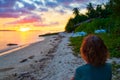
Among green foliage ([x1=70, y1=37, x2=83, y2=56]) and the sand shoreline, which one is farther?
green foliage ([x1=70, y1=37, x2=83, y2=56])

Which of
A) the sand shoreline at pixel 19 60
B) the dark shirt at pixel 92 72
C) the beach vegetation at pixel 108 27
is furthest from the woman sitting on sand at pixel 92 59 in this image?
the beach vegetation at pixel 108 27

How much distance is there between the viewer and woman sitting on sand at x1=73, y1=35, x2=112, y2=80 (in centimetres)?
411

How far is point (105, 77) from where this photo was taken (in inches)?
169

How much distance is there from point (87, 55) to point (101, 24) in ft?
145

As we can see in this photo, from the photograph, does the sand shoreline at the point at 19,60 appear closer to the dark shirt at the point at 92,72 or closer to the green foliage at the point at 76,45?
the green foliage at the point at 76,45

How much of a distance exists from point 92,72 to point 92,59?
179mm

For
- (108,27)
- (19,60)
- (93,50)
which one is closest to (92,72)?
(93,50)

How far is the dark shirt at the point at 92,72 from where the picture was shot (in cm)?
412

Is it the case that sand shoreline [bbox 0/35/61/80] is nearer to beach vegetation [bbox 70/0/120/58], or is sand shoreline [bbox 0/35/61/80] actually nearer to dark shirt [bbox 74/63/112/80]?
beach vegetation [bbox 70/0/120/58]

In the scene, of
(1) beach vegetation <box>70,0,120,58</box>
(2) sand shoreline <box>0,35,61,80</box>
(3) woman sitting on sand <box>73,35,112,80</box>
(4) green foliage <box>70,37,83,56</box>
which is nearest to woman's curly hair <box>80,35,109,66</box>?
(3) woman sitting on sand <box>73,35,112,80</box>

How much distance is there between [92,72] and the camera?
13.7 feet

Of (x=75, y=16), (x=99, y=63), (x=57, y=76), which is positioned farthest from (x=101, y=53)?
(x=75, y=16)

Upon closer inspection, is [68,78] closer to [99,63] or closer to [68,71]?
[68,71]

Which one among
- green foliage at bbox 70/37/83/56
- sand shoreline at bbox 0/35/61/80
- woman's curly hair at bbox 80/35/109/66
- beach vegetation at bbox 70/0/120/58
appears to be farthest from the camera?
green foliage at bbox 70/37/83/56
